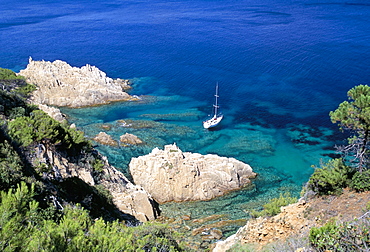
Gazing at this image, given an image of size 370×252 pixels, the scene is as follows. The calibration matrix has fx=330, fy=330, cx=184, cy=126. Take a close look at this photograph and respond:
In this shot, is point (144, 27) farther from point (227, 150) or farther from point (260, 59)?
point (227, 150)

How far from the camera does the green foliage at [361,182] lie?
55.0 feet

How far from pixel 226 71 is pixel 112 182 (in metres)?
46.2

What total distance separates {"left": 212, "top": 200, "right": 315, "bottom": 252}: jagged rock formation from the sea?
8.89m

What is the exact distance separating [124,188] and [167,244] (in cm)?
1362

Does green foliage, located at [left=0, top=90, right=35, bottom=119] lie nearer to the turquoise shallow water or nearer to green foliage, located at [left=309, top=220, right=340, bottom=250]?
the turquoise shallow water

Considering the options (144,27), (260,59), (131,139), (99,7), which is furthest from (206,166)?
(99,7)

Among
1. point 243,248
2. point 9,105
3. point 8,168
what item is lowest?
point 243,248

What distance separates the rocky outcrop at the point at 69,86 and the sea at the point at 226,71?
9.48 feet

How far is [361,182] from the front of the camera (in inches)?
666

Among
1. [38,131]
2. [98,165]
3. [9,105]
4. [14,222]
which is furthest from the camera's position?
[98,165]

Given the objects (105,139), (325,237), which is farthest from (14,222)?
(105,139)

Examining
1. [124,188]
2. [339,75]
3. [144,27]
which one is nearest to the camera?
[124,188]

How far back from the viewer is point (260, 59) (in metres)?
72.8

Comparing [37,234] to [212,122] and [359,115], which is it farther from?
[212,122]
